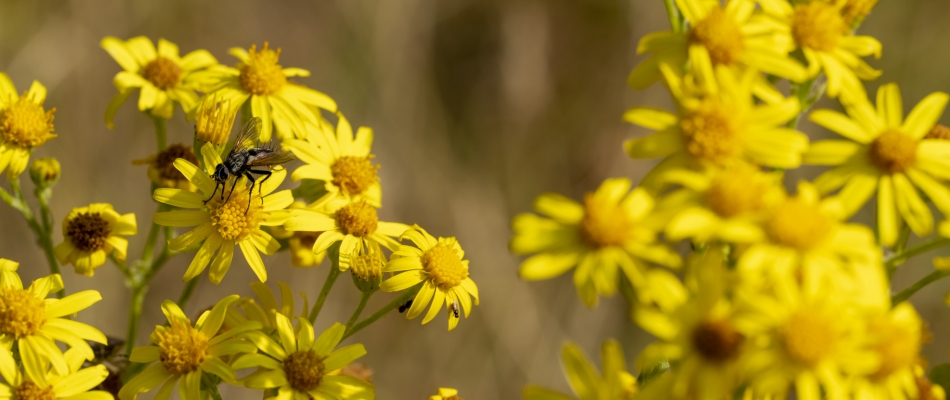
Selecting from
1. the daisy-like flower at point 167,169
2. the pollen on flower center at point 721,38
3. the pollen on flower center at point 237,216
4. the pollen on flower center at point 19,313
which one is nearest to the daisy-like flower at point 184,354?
the pollen on flower center at point 237,216

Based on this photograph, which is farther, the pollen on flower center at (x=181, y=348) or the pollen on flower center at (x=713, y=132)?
the pollen on flower center at (x=181, y=348)

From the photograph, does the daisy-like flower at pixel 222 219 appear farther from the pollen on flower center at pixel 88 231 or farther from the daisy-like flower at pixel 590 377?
the daisy-like flower at pixel 590 377

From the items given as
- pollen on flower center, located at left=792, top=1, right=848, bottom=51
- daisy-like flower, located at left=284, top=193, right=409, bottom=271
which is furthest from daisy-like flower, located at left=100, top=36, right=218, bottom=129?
pollen on flower center, located at left=792, top=1, right=848, bottom=51

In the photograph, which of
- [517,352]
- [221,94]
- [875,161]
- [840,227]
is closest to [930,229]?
[875,161]

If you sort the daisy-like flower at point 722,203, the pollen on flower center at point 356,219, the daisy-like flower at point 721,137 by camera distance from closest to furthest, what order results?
the daisy-like flower at point 722,203
the daisy-like flower at point 721,137
the pollen on flower center at point 356,219

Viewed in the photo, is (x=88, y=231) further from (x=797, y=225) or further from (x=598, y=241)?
(x=797, y=225)
